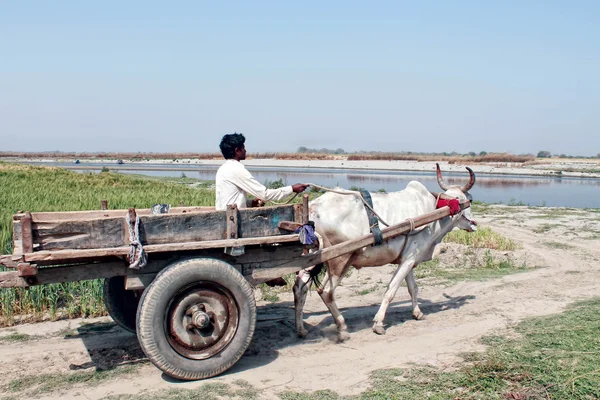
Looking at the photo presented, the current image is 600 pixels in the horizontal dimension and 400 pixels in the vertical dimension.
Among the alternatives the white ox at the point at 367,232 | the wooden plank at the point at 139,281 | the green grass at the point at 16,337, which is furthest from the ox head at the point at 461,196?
the green grass at the point at 16,337

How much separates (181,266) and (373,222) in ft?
8.23

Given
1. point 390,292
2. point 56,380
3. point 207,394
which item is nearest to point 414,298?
point 390,292

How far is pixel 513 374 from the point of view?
16.9 feet

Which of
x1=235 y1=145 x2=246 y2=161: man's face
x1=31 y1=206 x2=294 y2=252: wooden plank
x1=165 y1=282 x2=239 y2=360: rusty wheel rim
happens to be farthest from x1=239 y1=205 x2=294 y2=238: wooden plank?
x1=235 y1=145 x2=246 y2=161: man's face

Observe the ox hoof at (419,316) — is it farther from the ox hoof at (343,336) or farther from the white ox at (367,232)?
the ox hoof at (343,336)

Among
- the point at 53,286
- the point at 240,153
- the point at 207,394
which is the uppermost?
the point at 240,153

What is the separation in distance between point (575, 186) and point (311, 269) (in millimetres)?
35336

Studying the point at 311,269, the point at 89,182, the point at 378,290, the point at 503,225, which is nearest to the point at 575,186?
the point at 503,225

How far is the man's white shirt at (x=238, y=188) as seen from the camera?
5777 millimetres

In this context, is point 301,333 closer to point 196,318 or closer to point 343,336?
point 343,336

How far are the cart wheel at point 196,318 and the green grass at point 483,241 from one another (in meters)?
7.81

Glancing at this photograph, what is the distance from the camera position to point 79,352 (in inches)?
234

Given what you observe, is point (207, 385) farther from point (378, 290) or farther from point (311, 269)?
point (378, 290)

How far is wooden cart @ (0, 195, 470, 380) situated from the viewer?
188 inches
